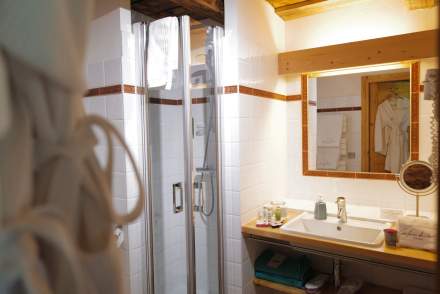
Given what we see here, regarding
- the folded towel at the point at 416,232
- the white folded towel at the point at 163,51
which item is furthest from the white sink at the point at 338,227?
the white folded towel at the point at 163,51

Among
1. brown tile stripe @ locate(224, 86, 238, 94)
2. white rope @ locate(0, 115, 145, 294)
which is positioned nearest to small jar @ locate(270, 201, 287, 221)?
brown tile stripe @ locate(224, 86, 238, 94)

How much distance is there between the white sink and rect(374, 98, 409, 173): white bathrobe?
17.1 inches

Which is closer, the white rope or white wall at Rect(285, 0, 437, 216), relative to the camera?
the white rope

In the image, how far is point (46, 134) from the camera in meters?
0.35

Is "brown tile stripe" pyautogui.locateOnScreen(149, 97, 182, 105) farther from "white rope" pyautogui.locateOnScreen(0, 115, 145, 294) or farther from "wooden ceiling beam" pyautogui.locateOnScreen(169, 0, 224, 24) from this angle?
"white rope" pyautogui.locateOnScreen(0, 115, 145, 294)

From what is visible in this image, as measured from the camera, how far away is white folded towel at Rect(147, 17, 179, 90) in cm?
159

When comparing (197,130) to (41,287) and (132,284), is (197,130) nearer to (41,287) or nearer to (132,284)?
(132,284)

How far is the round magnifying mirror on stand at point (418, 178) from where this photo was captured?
1556 mm

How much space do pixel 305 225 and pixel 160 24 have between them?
62.8 inches

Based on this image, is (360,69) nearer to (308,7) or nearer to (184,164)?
(308,7)

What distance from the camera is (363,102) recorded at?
2.05 meters

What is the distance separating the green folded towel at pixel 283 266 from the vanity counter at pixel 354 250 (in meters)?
0.29

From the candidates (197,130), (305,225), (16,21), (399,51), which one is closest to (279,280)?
(305,225)

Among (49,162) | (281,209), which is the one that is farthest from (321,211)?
(49,162)
